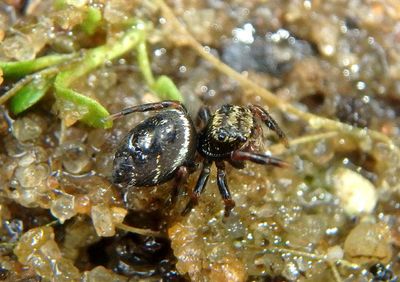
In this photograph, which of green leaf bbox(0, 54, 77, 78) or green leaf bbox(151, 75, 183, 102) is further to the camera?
green leaf bbox(151, 75, 183, 102)

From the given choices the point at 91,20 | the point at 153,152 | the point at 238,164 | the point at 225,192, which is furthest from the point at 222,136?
the point at 91,20

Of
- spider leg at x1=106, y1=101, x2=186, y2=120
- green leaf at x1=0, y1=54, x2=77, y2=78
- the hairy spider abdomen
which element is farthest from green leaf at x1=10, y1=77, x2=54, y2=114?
the hairy spider abdomen

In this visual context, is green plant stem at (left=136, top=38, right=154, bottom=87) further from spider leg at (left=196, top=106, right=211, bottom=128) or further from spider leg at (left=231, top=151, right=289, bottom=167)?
spider leg at (left=231, top=151, right=289, bottom=167)

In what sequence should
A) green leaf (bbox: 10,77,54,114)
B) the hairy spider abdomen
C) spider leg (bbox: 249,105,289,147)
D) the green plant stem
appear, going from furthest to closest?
1. the green plant stem
2. spider leg (bbox: 249,105,289,147)
3. green leaf (bbox: 10,77,54,114)
4. the hairy spider abdomen

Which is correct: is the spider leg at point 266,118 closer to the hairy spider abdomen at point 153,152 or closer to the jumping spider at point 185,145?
the jumping spider at point 185,145

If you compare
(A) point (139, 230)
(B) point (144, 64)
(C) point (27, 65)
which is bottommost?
(A) point (139, 230)

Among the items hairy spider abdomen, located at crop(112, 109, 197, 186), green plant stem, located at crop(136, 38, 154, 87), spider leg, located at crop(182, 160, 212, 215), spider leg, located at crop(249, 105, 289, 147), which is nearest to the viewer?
hairy spider abdomen, located at crop(112, 109, 197, 186)

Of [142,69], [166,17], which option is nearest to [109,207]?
[142,69]

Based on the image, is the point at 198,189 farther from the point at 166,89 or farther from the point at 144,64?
the point at 144,64
